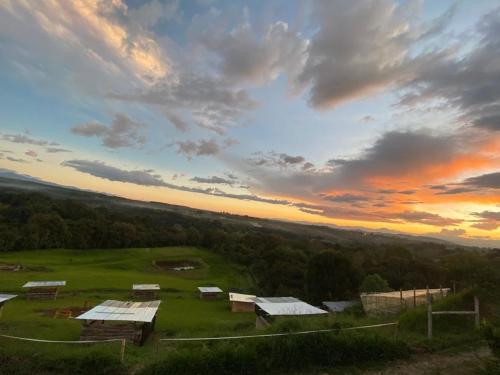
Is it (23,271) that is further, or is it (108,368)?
(23,271)

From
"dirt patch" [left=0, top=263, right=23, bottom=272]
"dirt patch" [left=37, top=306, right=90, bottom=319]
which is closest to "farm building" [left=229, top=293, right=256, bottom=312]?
"dirt patch" [left=37, top=306, right=90, bottom=319]

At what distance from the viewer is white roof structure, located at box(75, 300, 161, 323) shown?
19016 millimetres

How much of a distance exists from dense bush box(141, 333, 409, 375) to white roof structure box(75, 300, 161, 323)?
31.4 ft

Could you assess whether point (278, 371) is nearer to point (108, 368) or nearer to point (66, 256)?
point (108, 368)

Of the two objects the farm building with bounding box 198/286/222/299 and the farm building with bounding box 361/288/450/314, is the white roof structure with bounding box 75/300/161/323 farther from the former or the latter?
the farm building with bounding box 198/286/222/299

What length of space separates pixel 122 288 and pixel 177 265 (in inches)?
1108

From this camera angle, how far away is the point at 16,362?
10.5 meters

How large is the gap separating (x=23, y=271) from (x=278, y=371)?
5246 centimetres

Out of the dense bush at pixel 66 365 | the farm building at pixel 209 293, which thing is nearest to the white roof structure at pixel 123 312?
the dense bush at pixel 66 365

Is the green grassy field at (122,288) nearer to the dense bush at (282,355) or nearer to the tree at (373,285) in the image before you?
the dense bush at (282,355)

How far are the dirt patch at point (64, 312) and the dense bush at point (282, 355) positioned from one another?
2177 centimetres

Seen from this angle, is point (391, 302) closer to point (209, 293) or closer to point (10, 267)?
point (209, 293)

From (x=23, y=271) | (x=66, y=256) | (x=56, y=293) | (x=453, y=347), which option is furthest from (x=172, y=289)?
(x=453, y=347)

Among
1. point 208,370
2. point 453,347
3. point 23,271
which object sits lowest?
point 23,271
